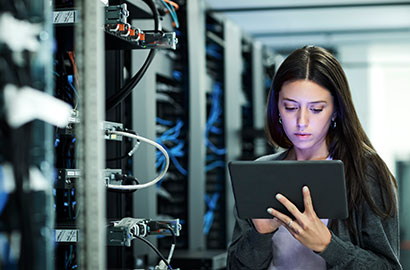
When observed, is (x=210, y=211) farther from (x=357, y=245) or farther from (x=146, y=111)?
(x=357, y=245)

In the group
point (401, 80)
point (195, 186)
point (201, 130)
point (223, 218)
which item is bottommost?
point (223, 218)

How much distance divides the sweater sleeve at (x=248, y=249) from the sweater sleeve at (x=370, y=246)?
0.52ft

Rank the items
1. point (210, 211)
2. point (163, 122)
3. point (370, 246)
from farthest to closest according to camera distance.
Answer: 1. point (210, 211)
2. point (163, 122)
3. point (370, 246)

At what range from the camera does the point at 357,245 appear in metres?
1.57

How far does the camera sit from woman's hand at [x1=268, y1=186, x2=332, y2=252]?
1437 mm

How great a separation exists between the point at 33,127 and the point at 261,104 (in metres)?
5.00

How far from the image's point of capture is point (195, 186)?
346cm

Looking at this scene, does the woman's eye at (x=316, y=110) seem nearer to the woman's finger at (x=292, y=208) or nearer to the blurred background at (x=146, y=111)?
the woman's finger at (x=292, y=208)

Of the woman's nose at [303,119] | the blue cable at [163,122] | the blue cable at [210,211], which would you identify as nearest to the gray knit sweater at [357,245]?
the woman's nose at [303,119]

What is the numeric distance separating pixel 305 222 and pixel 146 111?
1.25 meters

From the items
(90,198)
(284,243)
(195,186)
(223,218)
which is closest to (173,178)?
(195,186)

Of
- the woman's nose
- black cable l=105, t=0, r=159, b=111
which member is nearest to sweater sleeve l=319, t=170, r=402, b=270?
the woman's nose

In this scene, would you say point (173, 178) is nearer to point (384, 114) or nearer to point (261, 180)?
point (261, 180)

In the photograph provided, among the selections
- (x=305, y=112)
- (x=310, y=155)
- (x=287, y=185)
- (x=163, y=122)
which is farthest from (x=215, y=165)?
(x=287, y=185)
